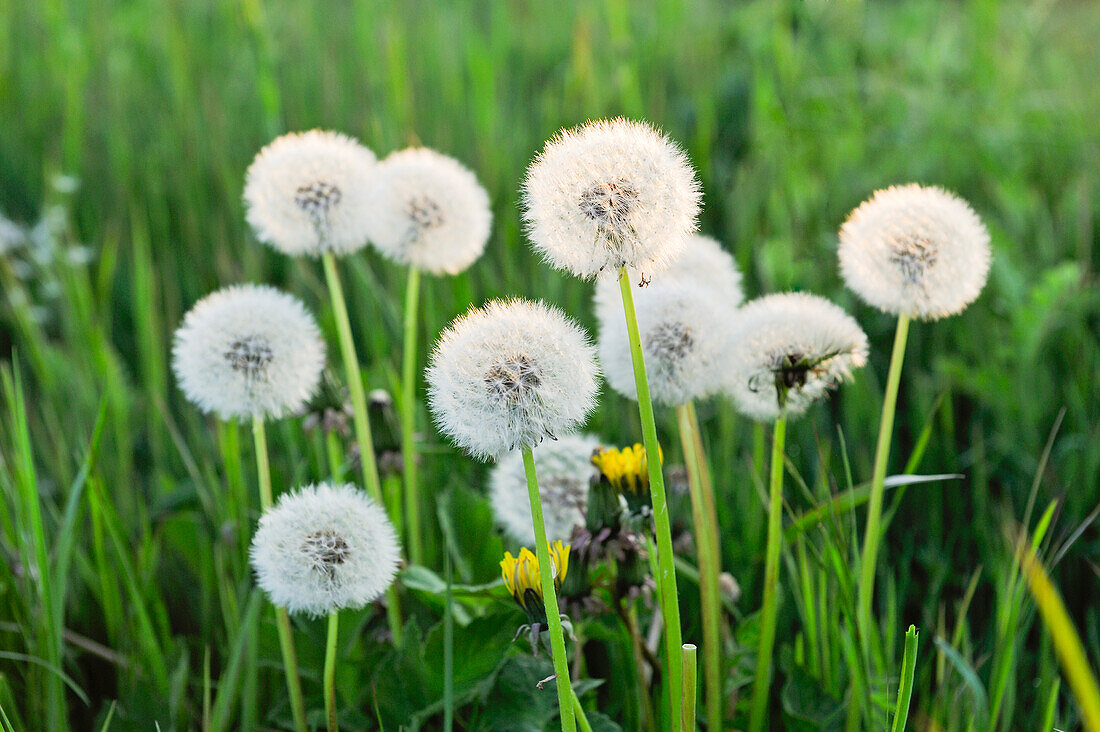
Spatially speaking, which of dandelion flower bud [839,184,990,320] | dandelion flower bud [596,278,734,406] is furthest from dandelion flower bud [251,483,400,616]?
dandelion flower bud [839,184,990,320]

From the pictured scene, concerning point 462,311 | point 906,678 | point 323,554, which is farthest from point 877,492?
point 462,311

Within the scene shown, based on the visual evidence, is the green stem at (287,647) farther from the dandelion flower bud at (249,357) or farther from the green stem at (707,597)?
the green stem at (707,597)

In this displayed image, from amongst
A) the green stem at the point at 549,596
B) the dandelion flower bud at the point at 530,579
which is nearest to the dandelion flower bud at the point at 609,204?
the green stem at the point at 549,596

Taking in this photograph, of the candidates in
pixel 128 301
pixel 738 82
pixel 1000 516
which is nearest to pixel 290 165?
pixel 1000 516

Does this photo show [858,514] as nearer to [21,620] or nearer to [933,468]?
[933,468]

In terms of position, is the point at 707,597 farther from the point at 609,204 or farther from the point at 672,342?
the point at 609,204
